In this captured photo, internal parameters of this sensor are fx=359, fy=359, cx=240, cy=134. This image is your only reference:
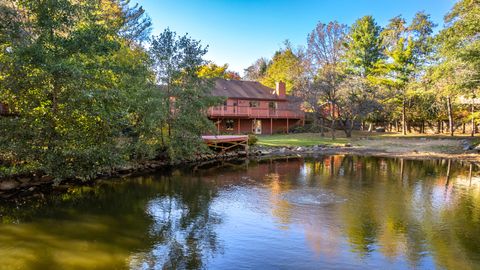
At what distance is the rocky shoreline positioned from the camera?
14781mm

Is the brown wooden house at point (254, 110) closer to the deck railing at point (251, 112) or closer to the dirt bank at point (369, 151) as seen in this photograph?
the deck railing at point (251, 112)

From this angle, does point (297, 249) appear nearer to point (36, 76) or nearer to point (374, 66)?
point (36, 76)

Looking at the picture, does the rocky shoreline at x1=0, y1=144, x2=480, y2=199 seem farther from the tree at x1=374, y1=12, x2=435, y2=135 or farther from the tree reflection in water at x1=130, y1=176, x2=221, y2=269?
the tree at x1=374, y1=12, x2=435, y2=135

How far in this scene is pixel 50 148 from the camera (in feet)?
44.3

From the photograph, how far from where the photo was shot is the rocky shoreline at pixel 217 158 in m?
14.8

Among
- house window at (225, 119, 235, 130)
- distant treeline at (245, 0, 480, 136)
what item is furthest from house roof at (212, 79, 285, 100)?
distant treeline at (245, 0, 480, 136)

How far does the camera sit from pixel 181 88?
23.2 meters

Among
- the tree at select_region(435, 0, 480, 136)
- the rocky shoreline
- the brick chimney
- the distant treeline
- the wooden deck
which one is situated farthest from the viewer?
the brick chimney

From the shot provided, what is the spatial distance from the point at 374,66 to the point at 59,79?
4079 centimetres

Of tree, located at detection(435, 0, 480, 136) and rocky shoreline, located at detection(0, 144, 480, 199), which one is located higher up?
tree, located at detection(435, 0, 480, 136)

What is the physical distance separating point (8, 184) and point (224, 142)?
53.3ft

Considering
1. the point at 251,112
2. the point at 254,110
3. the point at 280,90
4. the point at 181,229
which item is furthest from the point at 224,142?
the point at 280,90

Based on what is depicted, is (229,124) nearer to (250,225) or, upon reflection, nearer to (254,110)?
(254,110)

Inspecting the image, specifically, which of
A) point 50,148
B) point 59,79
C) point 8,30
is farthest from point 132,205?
point 8,30
